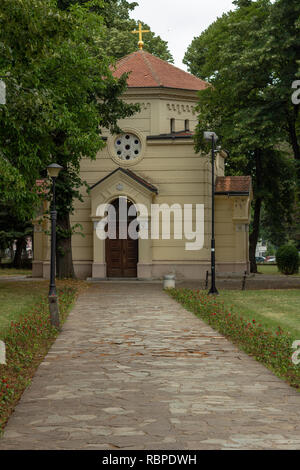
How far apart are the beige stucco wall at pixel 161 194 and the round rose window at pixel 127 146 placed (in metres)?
0.35

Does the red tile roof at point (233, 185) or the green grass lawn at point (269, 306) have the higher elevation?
the red tile roof at point (233, 185)

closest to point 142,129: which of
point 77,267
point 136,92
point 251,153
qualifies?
point 136,92

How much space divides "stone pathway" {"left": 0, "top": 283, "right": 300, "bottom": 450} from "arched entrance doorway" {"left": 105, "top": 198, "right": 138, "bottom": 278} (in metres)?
18.5

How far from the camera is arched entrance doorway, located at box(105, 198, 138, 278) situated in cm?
3056

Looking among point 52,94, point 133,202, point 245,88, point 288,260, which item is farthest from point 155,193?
point 52,94

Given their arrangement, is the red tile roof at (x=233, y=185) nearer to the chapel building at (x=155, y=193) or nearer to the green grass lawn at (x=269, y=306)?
the chapel building at (x=155, y=193)

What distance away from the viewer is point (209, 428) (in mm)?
5715

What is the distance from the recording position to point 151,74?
32.8m

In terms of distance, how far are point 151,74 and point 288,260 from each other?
580 inches

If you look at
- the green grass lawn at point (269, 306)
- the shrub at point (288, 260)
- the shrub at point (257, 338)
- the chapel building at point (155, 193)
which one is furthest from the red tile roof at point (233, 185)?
the shrub at point (257, 338)

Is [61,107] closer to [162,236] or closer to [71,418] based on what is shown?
[162,236]

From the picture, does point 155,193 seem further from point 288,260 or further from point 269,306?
point 269,306

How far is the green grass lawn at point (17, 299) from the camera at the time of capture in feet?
48.5

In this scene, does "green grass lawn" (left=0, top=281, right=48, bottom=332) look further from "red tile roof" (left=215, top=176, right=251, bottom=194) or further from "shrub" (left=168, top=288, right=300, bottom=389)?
"red tile roof" (left=215, top=176, right=251, bottom=194)
